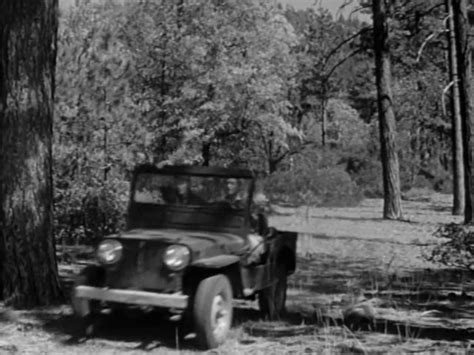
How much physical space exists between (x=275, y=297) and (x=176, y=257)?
A: 2025 millimetres

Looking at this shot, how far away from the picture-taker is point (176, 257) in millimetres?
6676

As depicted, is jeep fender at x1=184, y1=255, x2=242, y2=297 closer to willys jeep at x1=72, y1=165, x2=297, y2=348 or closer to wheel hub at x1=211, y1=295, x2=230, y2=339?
willys jeep at x1=72, y1=165, x2=297, y2=348

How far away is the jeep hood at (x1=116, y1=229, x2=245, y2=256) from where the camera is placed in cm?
689

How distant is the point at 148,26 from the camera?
24.8 m

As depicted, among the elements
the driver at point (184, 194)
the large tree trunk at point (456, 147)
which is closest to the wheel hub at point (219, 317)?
the driver at point (184, 194)

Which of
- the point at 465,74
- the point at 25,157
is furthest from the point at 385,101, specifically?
the point at 25,157

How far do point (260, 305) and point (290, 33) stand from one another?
25139 millimetres

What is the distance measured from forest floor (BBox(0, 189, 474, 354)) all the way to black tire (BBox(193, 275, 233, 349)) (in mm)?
124

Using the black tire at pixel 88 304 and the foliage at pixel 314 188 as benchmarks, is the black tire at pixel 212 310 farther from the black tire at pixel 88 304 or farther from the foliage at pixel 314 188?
the foliage at pixel 314 188

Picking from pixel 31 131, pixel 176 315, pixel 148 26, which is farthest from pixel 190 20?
pixel 176 315

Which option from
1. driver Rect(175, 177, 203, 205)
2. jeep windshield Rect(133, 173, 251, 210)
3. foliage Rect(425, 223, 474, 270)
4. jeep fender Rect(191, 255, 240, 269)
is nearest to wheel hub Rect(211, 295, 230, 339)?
jeep fender Rect(191, 255, 240, 269)

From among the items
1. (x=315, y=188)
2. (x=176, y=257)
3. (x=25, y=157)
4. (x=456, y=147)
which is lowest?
(x=176, y=257)

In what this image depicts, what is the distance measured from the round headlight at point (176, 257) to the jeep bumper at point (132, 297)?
25 cm

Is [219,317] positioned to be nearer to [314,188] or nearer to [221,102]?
[221,102]
